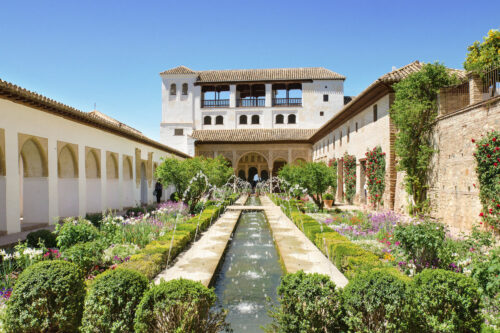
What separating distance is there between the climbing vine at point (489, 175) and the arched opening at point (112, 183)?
45.7 feet

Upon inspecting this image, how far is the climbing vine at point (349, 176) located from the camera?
18.6 metres

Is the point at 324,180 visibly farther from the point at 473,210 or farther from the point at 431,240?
the point at 431,240

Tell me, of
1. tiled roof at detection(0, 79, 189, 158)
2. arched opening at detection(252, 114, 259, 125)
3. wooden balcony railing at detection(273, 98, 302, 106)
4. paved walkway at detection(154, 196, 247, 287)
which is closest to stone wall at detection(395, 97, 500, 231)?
paved walkway at detection(154, 196, 247, 287)

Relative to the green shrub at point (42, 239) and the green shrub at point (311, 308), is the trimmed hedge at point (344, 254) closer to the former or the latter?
the green shrub at point (311, 308)

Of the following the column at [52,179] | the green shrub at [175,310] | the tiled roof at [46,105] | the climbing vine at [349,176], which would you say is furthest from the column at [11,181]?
the climbing vine at [349,176]

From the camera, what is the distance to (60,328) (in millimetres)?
3279

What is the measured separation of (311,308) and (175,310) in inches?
46.5

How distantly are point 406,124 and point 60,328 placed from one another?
37.3 feet

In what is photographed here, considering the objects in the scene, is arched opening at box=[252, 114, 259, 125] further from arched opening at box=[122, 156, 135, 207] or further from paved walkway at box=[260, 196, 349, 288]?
paved walkway at box=[260, 196, 349, 288]

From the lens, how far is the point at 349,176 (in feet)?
62.3

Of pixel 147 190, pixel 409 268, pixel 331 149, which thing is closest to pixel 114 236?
pixel 409 268

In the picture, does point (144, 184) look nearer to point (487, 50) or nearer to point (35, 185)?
point (35, 185)

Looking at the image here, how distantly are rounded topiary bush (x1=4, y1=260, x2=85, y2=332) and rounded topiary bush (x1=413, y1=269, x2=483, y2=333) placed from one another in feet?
10.5

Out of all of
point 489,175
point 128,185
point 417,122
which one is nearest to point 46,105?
point 128,185
